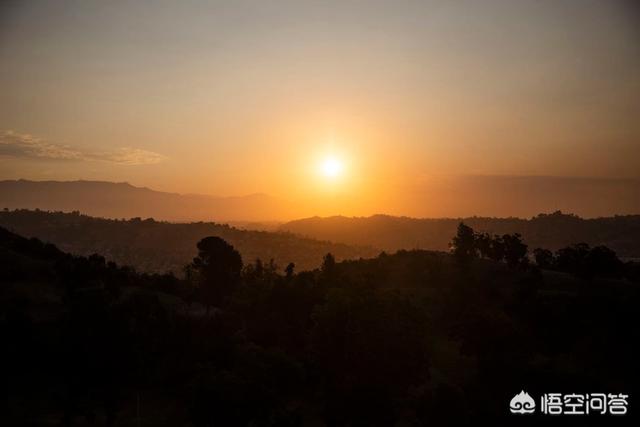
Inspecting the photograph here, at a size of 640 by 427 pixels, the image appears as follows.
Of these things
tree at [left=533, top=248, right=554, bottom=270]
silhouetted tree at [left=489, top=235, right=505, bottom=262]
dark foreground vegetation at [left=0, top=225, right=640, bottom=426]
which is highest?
silhouetted tree at [left=489, top=235, right=505, bottom=262]

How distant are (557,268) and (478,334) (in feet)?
237

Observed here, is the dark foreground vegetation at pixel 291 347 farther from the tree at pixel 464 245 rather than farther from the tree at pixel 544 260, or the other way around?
the tree at pixel 544 260

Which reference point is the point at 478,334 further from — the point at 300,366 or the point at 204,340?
the point at 204,340

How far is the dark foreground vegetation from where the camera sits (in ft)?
104

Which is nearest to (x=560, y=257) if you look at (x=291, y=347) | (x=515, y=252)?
(x=515, y=252)

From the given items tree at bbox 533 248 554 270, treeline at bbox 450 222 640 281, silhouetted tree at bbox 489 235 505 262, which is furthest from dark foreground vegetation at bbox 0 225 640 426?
Result: tree at bbox 533 248 554 270

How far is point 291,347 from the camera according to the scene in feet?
201

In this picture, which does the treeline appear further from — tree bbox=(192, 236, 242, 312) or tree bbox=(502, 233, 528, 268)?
tree bbox=(192, 236, 242, 312)

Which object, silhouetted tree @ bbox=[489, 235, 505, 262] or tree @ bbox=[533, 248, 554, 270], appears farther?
tree @ bbox=[533, 248, 554, 270]

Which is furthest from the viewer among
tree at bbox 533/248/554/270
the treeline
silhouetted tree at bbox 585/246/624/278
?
tree at bbox 533/248/554/270

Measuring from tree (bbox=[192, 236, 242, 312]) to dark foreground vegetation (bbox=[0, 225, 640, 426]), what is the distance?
268 mm

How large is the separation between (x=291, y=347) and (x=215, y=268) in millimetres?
28721

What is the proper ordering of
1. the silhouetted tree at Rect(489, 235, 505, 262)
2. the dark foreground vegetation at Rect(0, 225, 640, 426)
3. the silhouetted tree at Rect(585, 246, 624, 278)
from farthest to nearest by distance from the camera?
the silhouetted tree at Rect(489, 235, 505, 262)
the silhouetted tree at Rect(585, 246, 624, 278)
the dark foreground vegetation at Rect(0, 225, 640, 426)

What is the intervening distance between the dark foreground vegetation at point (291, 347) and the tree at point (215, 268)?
0.88ft
